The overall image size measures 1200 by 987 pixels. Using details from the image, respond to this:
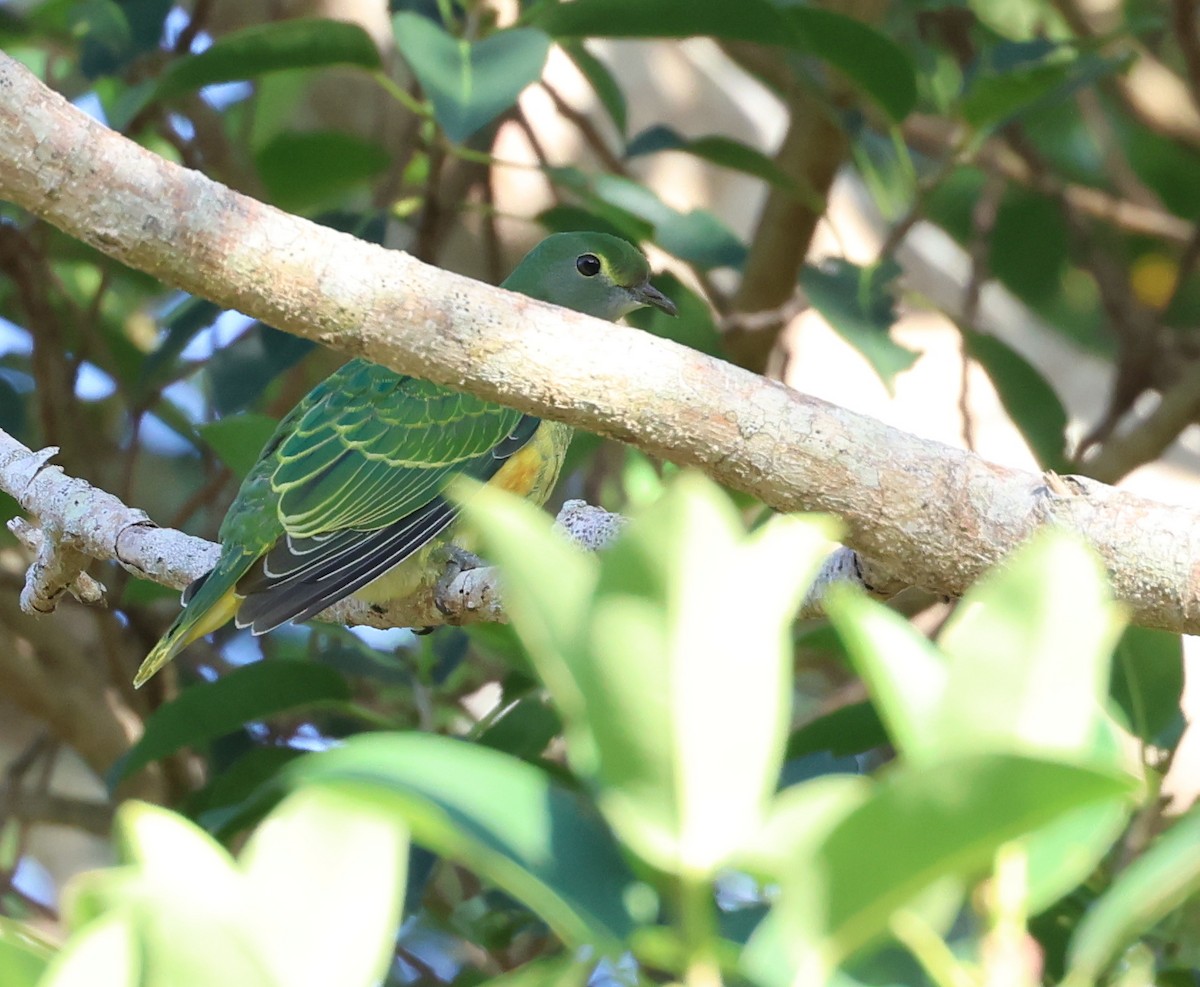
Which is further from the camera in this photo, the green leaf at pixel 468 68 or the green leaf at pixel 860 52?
the green leaf at pixel 860 52

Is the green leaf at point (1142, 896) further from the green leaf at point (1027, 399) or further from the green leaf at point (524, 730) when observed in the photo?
the green leaf at point (1027, 399)

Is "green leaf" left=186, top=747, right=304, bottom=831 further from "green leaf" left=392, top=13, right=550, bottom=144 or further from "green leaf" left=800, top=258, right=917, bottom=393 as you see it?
"green leaf" left=800, top=258, right=917, bottom=393

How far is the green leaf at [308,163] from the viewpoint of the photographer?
410cm

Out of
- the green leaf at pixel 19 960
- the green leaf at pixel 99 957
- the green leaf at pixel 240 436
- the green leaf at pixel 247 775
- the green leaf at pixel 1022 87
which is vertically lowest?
the green leaf at pixel 247 775

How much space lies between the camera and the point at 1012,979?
691 mm

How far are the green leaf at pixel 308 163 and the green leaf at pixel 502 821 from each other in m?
3.56

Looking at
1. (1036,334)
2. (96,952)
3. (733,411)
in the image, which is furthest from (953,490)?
(1036,334)

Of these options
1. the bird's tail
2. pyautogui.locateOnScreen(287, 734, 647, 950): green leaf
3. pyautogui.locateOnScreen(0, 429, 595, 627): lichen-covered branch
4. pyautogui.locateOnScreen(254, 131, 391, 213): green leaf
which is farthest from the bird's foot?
pyautogui.locateOnScreen(287, 734, 647, 950): green leaf

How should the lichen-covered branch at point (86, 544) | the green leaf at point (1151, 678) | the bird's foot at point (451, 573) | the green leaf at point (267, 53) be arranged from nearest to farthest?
the green leaf at point (1151, 678), the lichen-covered branch at point (86, 544), the bird's foot at point (451, 573), the green leaf at point (267, 53)

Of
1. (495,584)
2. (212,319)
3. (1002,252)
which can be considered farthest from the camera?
(1002,252)

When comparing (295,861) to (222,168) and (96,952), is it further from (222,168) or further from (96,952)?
(222,168)

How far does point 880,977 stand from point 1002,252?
12.5ft

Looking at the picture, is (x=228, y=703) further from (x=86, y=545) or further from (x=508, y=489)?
(x=508, y=489)

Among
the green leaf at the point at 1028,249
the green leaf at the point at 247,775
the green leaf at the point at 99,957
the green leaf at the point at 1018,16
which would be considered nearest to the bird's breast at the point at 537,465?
the green leaf at the point at 247,775
